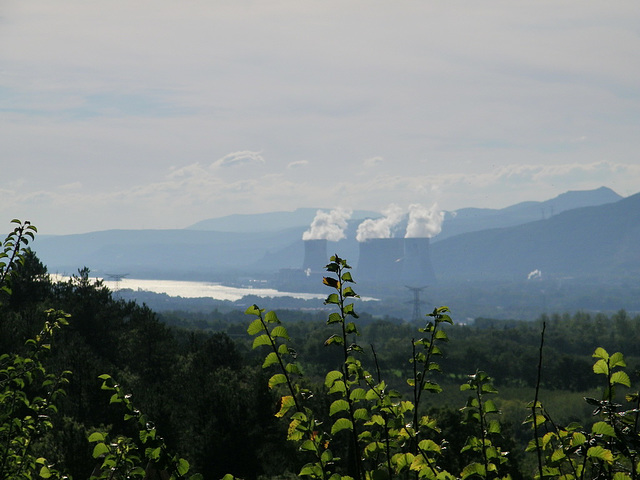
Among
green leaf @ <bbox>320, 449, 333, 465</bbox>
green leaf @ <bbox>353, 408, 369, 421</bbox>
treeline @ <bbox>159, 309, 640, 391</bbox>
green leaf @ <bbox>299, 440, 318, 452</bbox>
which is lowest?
treeline @ <bbox>159, 309, 640, 391</bbox>

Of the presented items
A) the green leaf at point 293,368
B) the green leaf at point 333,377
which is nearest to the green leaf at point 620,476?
the green leaf at point 333,377

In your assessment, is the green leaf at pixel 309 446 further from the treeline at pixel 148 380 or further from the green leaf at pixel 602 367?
the treeline at pixel 148 380

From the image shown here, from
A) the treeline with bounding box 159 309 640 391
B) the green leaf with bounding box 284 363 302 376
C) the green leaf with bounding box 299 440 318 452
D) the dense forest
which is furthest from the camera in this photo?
the treeline with bounding box 159 309 640 391

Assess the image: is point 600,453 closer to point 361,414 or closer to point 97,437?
point 361,414

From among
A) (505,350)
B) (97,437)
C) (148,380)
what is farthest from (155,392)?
(505,350)

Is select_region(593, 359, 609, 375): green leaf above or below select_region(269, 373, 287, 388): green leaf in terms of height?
above

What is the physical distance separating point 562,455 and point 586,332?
16386 centimetres

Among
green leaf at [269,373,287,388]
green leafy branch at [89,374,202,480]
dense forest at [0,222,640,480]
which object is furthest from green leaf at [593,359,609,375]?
green leafy branch at [89,374,202,480]

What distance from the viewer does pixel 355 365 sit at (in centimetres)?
478

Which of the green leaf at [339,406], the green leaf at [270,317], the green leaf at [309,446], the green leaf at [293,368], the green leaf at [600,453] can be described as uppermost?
the green leaf at [270,317]

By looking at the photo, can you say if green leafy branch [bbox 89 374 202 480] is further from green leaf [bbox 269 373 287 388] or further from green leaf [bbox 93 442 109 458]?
green leaf [bbox 269 373 287 388]

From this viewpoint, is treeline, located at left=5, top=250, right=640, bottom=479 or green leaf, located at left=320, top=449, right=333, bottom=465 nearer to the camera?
green leaf, located at left=320, top=449, right=333, bottom=465

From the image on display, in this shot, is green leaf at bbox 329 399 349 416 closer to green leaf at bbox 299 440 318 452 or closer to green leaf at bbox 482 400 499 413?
green leaf at bbox 299 440 318 452

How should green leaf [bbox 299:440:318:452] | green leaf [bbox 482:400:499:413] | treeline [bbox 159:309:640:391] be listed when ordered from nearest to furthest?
1. green leaf [bbox 299:440:318:452]
2. green leaf [bbox 482:400:499:413]
3. treeline [bbox 159:309:640:391]
